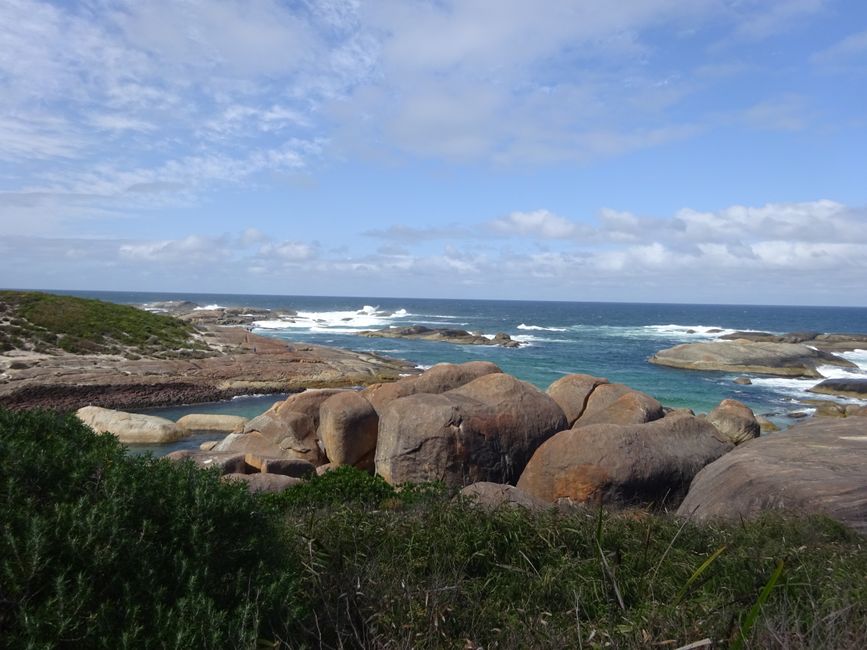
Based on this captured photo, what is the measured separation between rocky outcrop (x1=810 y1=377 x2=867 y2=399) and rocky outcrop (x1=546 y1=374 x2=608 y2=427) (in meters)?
28.0

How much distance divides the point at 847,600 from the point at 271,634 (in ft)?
13.5

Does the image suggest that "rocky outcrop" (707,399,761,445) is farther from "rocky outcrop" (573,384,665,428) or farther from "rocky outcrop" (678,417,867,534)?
"rocky outcrop" (678,417,867,534)

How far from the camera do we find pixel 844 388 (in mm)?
39031

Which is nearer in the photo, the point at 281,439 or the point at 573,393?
the point at 573,393

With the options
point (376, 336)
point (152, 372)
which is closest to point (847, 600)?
point (152, 372)

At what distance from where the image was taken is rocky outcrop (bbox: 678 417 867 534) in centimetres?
887

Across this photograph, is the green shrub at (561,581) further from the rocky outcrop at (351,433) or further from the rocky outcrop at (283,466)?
the rocky outcrop at (351,433)

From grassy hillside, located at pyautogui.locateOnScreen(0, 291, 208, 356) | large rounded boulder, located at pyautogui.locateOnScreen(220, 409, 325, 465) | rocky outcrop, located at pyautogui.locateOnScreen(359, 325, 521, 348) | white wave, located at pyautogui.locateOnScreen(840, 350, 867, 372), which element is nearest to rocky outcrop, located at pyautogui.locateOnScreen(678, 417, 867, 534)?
large rounded boulder, located at pyautogui.locateOnScreen(220, 409, 325, 465)

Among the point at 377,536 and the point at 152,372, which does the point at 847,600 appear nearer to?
the point at 377,536

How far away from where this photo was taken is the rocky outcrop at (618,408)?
49.5 feet

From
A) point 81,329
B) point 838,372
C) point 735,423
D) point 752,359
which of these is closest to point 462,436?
point 735,423

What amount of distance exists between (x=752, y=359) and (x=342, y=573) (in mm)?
49750

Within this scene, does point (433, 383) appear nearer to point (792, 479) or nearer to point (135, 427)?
point (792, 479)

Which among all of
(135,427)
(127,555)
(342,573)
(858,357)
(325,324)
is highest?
(127,555)
